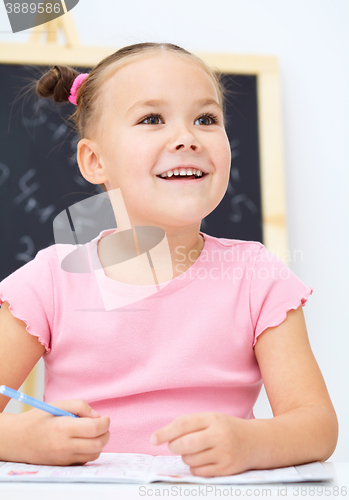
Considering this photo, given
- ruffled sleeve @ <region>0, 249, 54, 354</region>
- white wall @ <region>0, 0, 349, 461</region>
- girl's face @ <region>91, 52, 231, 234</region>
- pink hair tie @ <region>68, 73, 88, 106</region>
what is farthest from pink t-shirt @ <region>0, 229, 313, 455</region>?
white wall @ <region>0, 0, 349, 461</region>

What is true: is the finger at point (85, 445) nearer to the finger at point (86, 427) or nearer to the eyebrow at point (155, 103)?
the finger at point (86, 427)

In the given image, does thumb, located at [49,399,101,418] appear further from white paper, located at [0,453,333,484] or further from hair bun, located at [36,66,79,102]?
hair bun, located at [36,66,79,102]

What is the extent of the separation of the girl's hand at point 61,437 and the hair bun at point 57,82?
66cm

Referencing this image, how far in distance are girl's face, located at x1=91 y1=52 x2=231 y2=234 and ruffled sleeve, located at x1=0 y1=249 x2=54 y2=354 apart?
0.19 metres

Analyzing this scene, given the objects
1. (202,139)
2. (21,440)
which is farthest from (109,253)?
(21,440)

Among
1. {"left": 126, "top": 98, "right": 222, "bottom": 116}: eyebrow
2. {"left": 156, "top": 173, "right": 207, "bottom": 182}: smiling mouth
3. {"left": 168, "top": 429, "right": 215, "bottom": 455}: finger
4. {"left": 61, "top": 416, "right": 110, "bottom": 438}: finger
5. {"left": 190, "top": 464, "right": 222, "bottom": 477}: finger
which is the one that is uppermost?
{"left": 126, "top": 98, "right": 222, "bottom": 116}: eyebrow

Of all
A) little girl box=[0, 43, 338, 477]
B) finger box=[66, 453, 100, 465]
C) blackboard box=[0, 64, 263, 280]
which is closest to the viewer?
finger box=[66, 453, 100, 465]

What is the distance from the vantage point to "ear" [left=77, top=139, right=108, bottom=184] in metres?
0.88

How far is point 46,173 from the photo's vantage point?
1.60m

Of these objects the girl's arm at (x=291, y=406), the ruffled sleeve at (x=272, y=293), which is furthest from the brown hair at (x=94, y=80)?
the girl's arm at (x=291, y=406)

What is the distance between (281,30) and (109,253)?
1352mm

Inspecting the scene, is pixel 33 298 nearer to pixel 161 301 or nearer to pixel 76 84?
pixel 161 301

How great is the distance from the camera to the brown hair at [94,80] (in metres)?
0.85

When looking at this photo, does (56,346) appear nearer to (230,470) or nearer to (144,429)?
(144,429)
